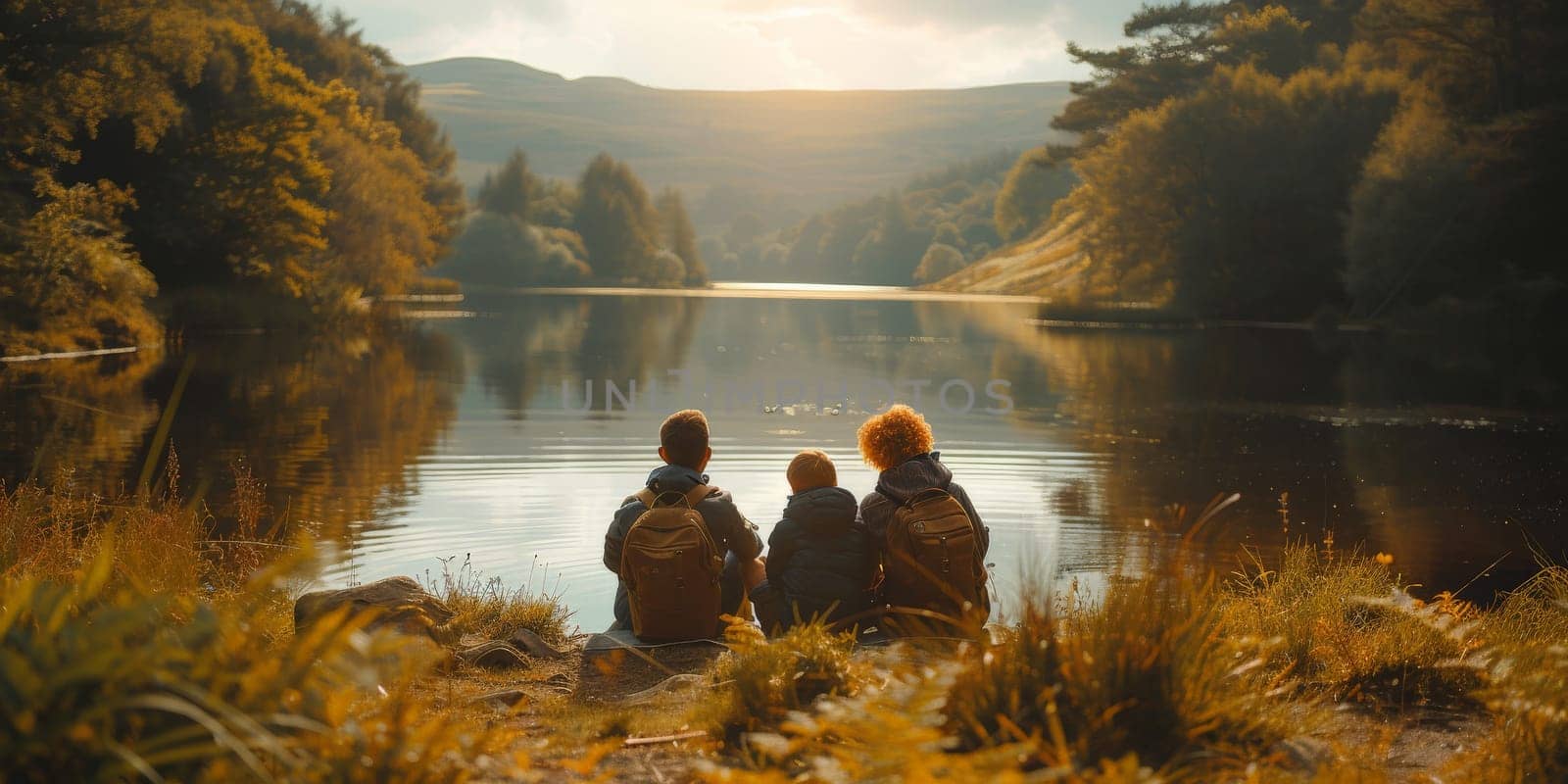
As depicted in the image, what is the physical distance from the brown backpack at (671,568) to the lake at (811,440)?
5.00ft

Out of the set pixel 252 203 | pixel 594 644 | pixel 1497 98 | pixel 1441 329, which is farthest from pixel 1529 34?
pixel 594 644

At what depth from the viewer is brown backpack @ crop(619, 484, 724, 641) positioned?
6.69 metres

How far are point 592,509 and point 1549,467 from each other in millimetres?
10410

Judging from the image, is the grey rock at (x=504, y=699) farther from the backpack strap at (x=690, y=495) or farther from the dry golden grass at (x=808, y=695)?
the backpack strap at (x=690, y=495)

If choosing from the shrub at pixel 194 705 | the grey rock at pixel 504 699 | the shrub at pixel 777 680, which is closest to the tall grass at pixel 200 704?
the shrub at pixel 194 705

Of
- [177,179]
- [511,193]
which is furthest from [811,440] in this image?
[511,193]

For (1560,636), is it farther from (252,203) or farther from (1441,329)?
(1441,329)

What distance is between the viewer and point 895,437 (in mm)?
6754

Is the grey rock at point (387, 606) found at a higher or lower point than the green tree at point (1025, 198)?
lower

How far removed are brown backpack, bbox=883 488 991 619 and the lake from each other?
0.32m

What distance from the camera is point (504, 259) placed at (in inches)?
4338

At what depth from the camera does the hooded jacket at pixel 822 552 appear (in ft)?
22.1

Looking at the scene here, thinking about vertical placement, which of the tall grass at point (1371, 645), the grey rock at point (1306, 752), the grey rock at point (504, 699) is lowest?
the grey rock at point (504, 699)

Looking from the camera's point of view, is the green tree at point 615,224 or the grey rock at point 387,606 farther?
the green tree at point 615,224
